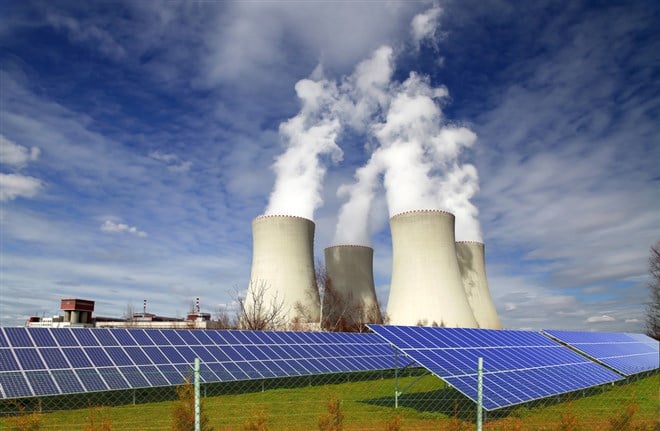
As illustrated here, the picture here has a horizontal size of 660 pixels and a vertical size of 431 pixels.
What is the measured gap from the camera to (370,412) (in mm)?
11195

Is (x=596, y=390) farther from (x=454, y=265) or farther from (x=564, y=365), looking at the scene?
(x=454, y=265)

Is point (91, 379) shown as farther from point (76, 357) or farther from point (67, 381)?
point (76, 357)

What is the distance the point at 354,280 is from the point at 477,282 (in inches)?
377

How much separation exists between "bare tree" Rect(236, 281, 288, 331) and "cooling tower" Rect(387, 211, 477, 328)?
7009 mm

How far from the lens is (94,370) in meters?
12.4

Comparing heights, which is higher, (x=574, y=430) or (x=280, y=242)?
(x=280, y=242)

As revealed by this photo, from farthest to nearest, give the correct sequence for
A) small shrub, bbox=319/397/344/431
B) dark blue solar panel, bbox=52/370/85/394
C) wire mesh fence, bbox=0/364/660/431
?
dark blue solar panel, bbox=52/370/85/394 → wire mesh fence, bbox=0/364/660/431 → small shrub, bbox=319/397/344/431

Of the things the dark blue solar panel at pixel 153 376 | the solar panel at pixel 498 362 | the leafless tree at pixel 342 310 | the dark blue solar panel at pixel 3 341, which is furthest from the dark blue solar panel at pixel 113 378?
the leafless tree at pixel 342 310

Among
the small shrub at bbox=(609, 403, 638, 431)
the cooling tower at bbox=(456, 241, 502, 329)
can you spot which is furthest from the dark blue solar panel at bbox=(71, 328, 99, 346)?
the cooling tower at bbox=(456, 241, 502, 329)

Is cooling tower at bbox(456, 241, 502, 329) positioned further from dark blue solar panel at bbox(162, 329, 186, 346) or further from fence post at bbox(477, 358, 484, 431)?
fence post at bbox(477, 358, 484, 431)

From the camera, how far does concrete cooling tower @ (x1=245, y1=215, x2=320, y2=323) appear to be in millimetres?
33156

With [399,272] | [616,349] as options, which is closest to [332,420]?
[616,349]

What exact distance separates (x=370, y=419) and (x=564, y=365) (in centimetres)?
731

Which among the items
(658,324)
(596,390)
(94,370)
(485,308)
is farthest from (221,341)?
(658,324)
